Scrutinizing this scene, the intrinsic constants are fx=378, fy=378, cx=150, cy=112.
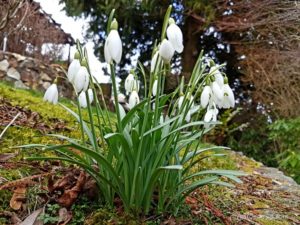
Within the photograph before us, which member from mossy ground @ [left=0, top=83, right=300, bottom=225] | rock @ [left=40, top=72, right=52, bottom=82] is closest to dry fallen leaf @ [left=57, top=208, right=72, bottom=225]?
mossy ground @ [left=0, top=83, right=300, bottom=225]

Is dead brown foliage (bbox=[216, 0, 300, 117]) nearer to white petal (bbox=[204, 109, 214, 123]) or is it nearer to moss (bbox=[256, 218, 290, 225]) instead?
moss (bbox=[256, 218, 290, 225])

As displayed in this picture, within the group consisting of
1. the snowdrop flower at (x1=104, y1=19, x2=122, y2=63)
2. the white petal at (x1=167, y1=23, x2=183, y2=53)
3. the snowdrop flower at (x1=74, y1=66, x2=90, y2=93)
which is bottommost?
the snowdrop flower at (x1=74, y1=66, x2=90, y2=93)

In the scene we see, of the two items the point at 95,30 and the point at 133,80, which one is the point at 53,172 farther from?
the point at 95,30

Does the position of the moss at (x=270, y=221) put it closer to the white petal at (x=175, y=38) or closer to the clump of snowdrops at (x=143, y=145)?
the clump of snowdrops at (x=143, y=145)

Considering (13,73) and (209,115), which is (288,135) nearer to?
(13,73)

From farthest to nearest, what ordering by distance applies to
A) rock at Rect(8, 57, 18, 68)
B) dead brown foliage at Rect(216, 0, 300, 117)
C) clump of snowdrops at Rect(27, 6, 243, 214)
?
rock at Rect(8, 57, 18, 68)
dead brown foliage at Rect(216, 0, 300, 117)
clump of snowdrops at Rect(27, 6, 243, 214)

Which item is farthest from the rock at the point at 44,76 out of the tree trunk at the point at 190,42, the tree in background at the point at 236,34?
the tree trunk at the point at 190,42
